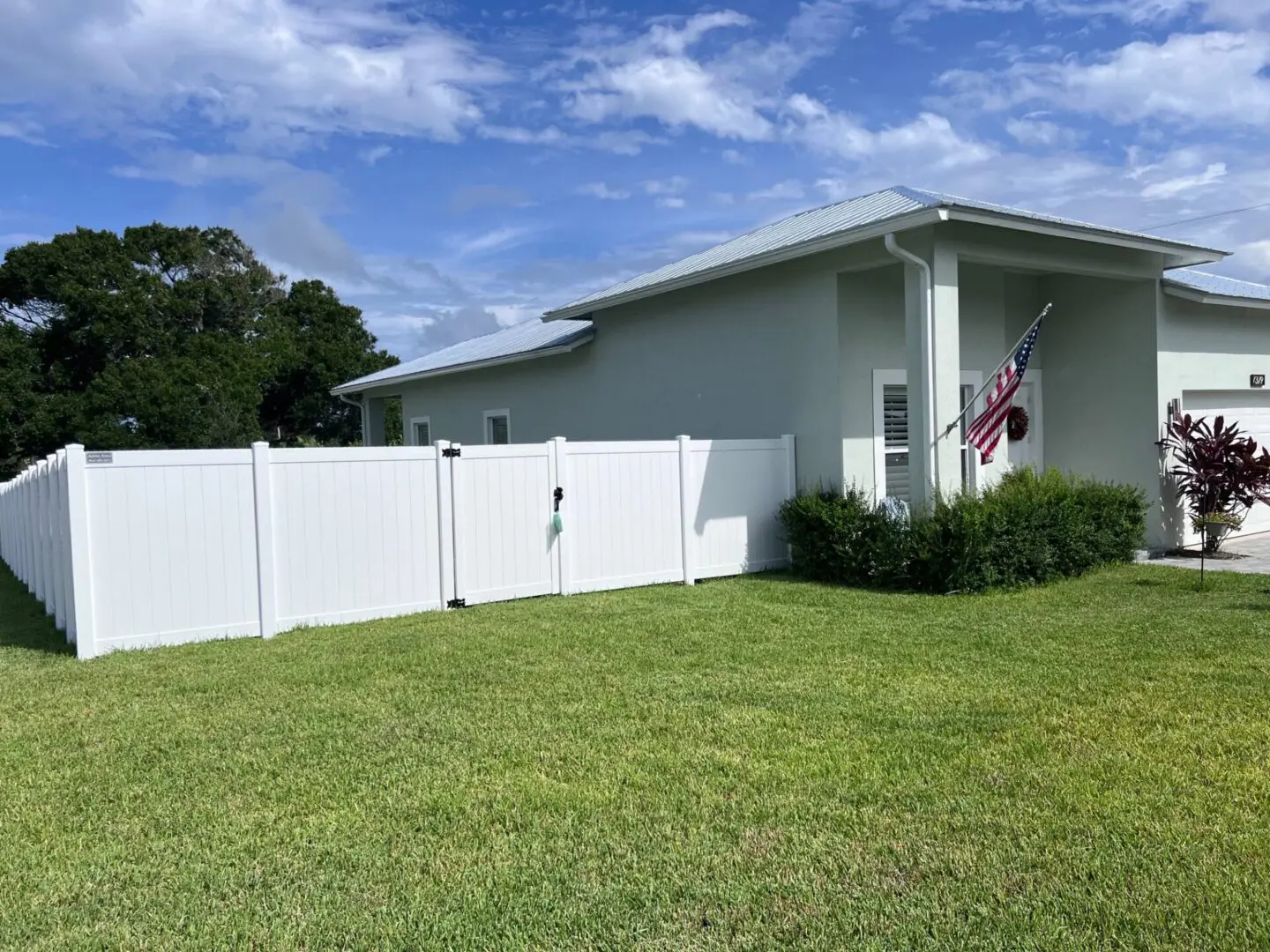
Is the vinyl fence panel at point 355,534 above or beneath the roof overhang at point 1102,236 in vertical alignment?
beneath

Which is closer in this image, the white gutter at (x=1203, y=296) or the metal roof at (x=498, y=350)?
the white gutter at (x=1203, y=296)

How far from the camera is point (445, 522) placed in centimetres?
915

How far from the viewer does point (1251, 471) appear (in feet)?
36.8

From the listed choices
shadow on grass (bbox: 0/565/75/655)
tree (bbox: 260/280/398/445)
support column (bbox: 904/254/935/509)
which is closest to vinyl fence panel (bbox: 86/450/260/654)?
shadow on grass (bbox: 0/565/75/655)

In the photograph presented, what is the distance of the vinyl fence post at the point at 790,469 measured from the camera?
11.4 metres

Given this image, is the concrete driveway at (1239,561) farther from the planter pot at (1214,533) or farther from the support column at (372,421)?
the support column at (372,421)

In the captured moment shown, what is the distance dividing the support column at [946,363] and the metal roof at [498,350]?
656 cm

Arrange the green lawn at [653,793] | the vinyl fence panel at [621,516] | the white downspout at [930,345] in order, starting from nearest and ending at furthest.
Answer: the green lawn at [653,793] < the white downspout at [930,345] < the vinyl fence panel at [621,516]

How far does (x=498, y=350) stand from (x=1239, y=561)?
12.4m

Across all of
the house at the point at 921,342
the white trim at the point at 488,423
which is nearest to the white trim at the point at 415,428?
the white trim at the point at 488,423

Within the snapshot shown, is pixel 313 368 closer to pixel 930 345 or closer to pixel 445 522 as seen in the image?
pixel 445 522

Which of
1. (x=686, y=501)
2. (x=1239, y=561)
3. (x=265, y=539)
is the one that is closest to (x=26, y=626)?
(x=265, y=539)

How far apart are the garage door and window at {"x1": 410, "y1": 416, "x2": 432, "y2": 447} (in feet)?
48.2

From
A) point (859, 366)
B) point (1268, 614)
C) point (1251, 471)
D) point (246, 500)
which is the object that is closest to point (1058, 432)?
point (1251, 471)
